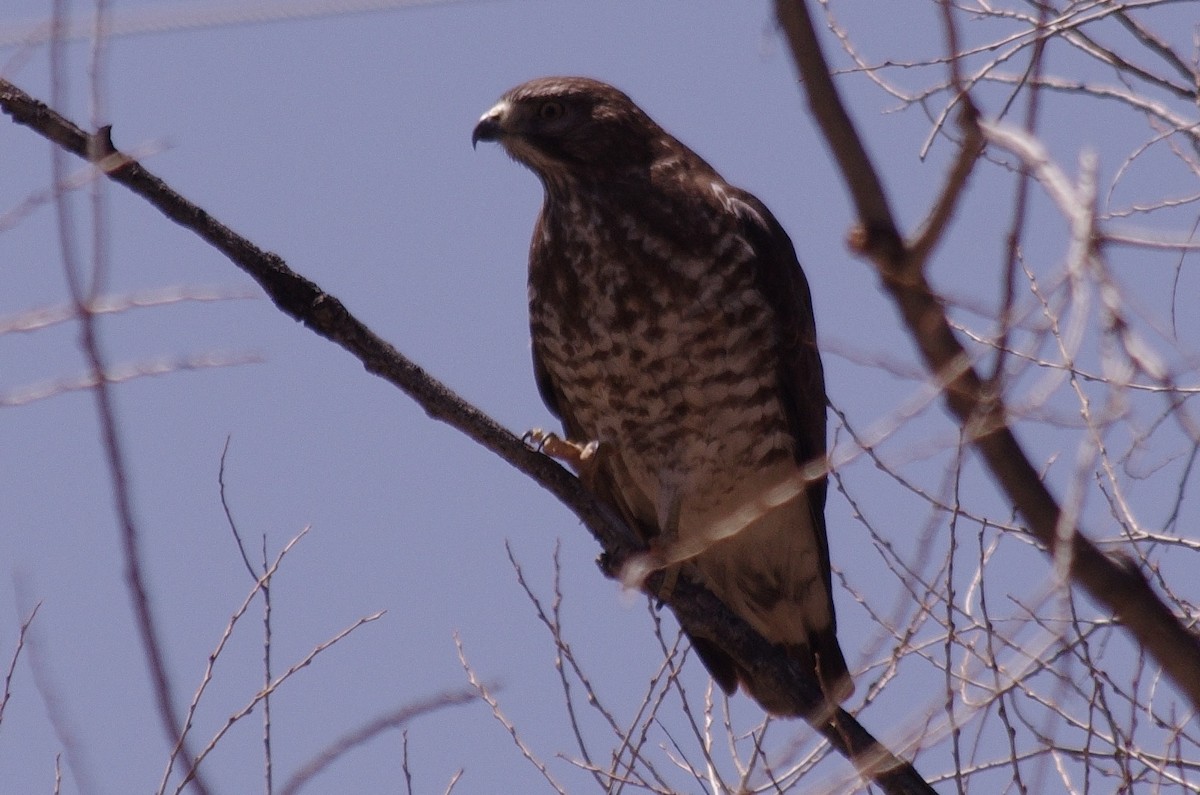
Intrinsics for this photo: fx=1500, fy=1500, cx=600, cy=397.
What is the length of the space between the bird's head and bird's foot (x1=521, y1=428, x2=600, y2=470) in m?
0.92

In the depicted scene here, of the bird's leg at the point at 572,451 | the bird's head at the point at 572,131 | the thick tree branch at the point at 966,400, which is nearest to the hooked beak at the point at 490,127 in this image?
the bird's head at the point at 572,131

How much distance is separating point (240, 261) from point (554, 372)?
1.94m

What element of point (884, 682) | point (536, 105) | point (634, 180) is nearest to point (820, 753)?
point (884, 682)

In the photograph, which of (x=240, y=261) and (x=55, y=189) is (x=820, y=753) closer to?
(x=240, y=261)

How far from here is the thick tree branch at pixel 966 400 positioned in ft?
4.68

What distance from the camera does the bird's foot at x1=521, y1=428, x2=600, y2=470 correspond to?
4.73 metres

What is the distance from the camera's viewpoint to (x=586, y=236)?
4.99 metres

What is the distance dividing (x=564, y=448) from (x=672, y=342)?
0.50 metres

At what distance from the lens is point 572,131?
522 centimetres

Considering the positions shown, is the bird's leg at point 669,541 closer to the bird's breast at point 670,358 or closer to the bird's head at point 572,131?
the bird's breast at point 670,358

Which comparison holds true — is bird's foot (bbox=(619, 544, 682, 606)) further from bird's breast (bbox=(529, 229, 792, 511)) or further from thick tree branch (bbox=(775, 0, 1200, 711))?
thick tree branch (bbox=(775, 0, 1200, 711))

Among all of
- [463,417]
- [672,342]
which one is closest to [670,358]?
[672,342]

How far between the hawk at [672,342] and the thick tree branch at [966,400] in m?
3.07

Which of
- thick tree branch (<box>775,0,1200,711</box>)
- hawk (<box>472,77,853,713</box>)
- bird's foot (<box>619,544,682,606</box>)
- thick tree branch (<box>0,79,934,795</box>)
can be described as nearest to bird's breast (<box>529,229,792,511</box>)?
hawk (<box>472,77,853,713</box>)
